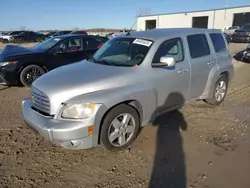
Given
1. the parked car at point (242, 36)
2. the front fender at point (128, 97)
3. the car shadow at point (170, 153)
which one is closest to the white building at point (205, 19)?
the parked car at point (242, 36)

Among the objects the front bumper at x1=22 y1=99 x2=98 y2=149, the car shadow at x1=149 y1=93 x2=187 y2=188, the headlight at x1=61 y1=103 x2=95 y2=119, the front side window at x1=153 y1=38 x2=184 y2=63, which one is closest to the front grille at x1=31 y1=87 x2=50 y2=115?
the front bumper at x1=22 y1=99 x2=98 y2=149

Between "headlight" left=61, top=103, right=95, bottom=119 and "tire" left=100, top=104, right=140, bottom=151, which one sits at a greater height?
"headlight" left=61, top=103, right=95, bottom=119

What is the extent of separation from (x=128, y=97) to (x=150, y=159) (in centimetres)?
93

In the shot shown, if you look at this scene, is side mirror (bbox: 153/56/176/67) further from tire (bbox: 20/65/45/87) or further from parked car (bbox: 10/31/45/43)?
parked car (bbox: 10/31/45/43)

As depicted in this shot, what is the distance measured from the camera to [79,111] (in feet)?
10.2

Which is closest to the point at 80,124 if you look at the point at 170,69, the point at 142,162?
the point at 142,162

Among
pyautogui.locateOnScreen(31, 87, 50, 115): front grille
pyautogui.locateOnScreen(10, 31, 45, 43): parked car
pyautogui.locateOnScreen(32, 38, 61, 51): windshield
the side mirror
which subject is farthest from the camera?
pyautogui.locateOnScreen(10, 31, 45, 43): parked car

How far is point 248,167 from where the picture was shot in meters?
3.18

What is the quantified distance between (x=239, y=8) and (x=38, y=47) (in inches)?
1778

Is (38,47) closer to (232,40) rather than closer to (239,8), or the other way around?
(232,40)

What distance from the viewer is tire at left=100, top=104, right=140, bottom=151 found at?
330cm

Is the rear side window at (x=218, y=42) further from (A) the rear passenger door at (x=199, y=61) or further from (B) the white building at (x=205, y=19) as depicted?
(B) the white building at (x=205, y=19)

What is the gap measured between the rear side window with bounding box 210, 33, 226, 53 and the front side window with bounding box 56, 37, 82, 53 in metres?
4.51

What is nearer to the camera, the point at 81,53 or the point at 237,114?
the point at 237,114
